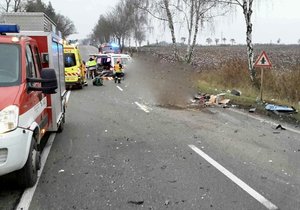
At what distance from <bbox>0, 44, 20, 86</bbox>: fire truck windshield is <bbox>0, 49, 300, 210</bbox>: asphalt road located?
1.51 meters

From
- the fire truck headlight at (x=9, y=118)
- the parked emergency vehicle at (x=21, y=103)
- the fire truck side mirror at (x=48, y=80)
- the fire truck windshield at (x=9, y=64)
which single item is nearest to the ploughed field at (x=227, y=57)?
the parked emergency vehicle at (x=21, y=103)

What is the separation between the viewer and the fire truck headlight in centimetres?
501

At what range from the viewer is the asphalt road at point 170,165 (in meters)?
5.32

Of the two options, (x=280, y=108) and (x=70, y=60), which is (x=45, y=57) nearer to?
(x=280, y=108)

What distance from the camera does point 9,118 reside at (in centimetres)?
509

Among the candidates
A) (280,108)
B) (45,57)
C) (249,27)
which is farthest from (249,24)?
(45,57)

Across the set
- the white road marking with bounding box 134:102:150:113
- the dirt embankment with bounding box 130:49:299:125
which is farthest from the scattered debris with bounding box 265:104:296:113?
the white road marking with bounding box 134:102:150:113

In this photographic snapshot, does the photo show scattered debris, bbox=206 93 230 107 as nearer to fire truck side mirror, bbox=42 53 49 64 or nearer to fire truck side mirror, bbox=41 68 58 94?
fire truck side mirror, bbox=42 53 49 64

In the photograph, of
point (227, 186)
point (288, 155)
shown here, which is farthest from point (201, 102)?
point (227, 186)

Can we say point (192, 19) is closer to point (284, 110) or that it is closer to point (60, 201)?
point (284, 110)

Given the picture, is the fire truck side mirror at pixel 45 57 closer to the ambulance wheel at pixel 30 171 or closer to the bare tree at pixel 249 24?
the ambulance wheel at pixel 30 171

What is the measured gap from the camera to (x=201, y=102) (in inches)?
647

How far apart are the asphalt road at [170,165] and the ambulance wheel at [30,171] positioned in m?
0.15

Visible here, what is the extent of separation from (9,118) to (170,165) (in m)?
2.94
